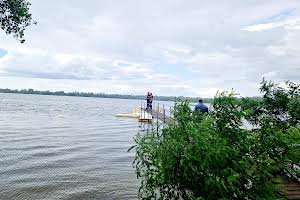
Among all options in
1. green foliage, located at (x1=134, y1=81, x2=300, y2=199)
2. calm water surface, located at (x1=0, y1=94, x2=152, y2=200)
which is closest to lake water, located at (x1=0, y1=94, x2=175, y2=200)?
calm water surface, located at (x1=0, y1=94, x2=152, y2=200)

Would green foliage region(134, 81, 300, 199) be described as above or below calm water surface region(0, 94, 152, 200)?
above

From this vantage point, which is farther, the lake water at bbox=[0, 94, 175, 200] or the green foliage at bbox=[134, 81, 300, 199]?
the lake water at bbox=[0, 94, 175, 200]

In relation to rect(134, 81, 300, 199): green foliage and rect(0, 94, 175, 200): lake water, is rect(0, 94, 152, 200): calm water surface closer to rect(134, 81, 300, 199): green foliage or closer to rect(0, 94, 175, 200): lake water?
rect(0, 94, 175, 200): lake water

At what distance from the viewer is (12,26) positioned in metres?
11.4

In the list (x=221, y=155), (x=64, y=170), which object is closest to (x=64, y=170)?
(x=64, y=170)

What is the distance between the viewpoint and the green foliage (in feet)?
18.1

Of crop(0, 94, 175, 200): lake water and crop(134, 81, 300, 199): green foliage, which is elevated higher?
crop(134, 81, 300, 199): green foliage

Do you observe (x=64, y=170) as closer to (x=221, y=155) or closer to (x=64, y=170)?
(x=64, y=170)

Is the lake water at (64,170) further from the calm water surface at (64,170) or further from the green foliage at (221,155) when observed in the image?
the green foliage at (221,155)

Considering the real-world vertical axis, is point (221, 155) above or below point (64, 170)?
above

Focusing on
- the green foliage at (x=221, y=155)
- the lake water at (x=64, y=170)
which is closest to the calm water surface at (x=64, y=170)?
the lake water at (x=64, y=170)

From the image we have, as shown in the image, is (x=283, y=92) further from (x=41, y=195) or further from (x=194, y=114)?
(x=41, y=195)

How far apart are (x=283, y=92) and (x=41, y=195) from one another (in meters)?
10.4

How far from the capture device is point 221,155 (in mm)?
5672
